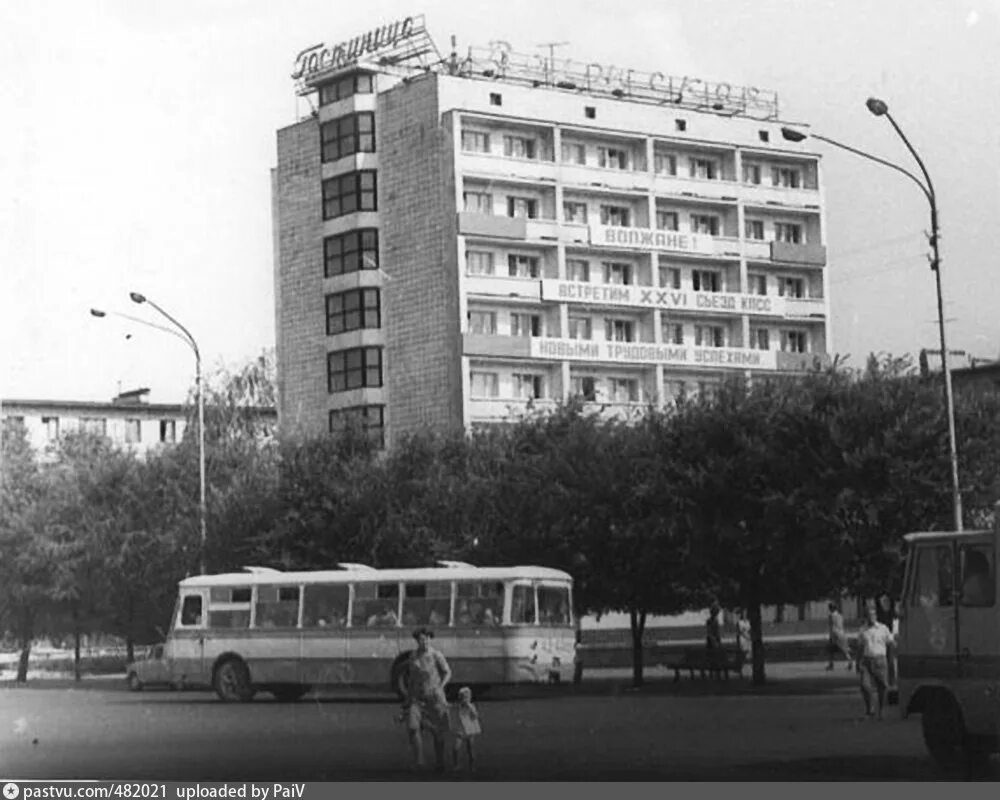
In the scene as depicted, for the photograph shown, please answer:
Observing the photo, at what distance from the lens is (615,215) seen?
43.1m

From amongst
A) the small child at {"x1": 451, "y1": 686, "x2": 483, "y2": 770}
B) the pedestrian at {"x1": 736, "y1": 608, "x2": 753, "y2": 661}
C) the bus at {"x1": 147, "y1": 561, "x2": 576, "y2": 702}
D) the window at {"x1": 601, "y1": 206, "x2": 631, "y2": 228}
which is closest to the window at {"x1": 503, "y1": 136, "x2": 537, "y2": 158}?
the window at {"x1": 601, "y1": 206, "x2": 631, "y2": 228}

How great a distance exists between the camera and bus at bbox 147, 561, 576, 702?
28.8 metres

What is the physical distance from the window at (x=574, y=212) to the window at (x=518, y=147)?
1634mm

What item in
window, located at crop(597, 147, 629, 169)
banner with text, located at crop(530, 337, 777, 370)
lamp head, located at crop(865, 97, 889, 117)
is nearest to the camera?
lamp head, located at crop(865, 97, 889, 117)

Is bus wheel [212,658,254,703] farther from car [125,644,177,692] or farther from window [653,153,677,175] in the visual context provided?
window [653,153,677,175]

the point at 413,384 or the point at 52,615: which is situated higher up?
the point at 413,384

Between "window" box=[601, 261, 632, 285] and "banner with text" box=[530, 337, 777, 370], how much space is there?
A: 1.17 metres

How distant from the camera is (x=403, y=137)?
46.1 metres

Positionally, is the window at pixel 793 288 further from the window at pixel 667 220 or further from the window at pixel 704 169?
the window at pixel 704 169

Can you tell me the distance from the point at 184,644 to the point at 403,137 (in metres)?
17.9

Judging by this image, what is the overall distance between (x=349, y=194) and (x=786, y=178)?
39.0ft

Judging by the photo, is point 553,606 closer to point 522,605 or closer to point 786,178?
point 522,605
